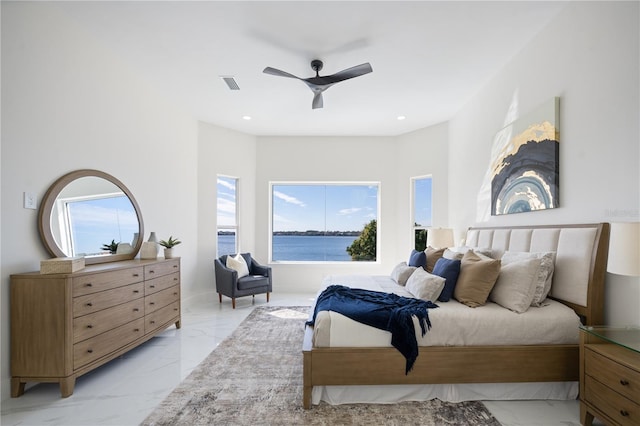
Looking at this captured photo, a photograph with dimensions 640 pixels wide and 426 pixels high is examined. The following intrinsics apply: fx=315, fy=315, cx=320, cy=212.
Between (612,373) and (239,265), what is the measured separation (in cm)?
445

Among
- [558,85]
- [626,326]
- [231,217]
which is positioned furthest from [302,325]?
[558,85]

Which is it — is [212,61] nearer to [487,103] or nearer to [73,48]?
[73,48]

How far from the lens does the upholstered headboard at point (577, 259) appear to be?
2.20 metres

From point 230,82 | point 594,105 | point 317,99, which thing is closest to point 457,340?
point 594,105

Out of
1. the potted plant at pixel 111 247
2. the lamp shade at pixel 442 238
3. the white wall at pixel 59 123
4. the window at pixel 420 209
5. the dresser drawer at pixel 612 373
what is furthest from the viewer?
the window at pixel 420 209

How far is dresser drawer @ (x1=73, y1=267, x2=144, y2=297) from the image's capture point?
2396 mm

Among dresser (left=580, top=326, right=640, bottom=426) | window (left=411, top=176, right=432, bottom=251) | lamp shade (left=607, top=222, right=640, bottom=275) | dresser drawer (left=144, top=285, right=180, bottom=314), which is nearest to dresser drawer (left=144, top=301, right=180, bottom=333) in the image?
dresser drawer (left=144, top=285, right=180, bottom=314)

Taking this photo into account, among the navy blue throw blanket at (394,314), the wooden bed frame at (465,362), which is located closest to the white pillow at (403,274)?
the navy blue throw blanket at (394,314)

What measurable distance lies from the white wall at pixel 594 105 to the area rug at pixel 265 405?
1.42 m

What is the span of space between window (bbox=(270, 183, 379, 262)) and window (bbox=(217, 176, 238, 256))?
735 mm

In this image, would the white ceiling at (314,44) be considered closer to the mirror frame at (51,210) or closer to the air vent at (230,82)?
the air vent at (230,82)

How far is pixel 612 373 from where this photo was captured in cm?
177

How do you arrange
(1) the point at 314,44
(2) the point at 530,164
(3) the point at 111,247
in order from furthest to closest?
(3) the point at 111,247 < (1) the point at 314,44 < (2) the point at 530,164

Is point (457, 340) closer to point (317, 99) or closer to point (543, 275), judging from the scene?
point (543, 275)
